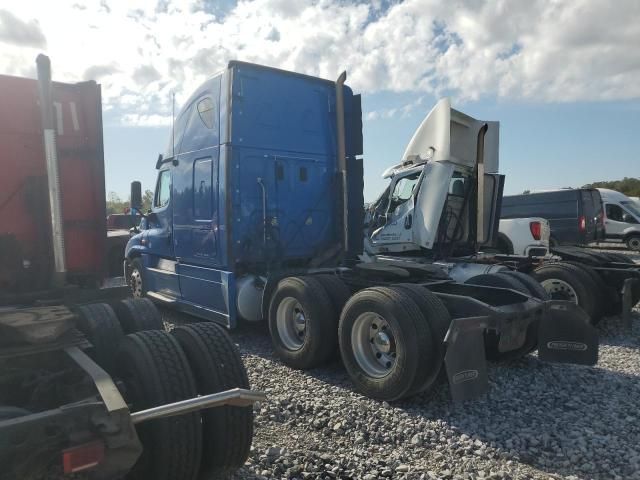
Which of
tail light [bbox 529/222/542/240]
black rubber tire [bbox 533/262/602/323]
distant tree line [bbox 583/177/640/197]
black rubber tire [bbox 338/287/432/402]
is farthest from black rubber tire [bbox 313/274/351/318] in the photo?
distant tree line [bbox 583/177/640/197]

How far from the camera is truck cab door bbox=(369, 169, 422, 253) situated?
8.22m

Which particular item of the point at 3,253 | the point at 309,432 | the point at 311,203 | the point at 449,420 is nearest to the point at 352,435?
the point at 309,432

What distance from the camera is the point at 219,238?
6.69 metres

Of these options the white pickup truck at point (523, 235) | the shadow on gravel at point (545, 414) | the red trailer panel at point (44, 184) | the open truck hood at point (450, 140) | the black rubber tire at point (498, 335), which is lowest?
the shadow on gravel at point (545, 414)

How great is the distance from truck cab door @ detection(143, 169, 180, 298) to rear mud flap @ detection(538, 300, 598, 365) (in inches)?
213

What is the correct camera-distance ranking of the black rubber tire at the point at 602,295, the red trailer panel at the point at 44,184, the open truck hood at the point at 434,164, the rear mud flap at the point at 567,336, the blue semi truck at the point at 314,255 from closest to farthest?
the red trailer panel at the point at 44,184 < the blue semi truck at the point at 314,255 < the rear mud flap at the point at 567,336 < the black rubber tire at the point at 602,295 < the open truck hood at the point at 434,164

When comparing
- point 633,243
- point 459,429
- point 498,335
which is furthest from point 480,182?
point 633,243

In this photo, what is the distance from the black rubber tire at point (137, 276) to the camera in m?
8.91

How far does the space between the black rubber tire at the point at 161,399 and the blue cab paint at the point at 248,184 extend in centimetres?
341

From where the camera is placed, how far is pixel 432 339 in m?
4.35

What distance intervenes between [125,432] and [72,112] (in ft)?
9.03

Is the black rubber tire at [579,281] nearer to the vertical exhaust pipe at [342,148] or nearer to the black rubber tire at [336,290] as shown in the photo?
the vertical exhaust pipe at [342,148]

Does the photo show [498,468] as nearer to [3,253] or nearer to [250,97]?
[3,253]

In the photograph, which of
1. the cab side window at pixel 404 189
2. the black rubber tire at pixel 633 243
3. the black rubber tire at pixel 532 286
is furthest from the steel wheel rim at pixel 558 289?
the black rubber tire at pixel 633 243
